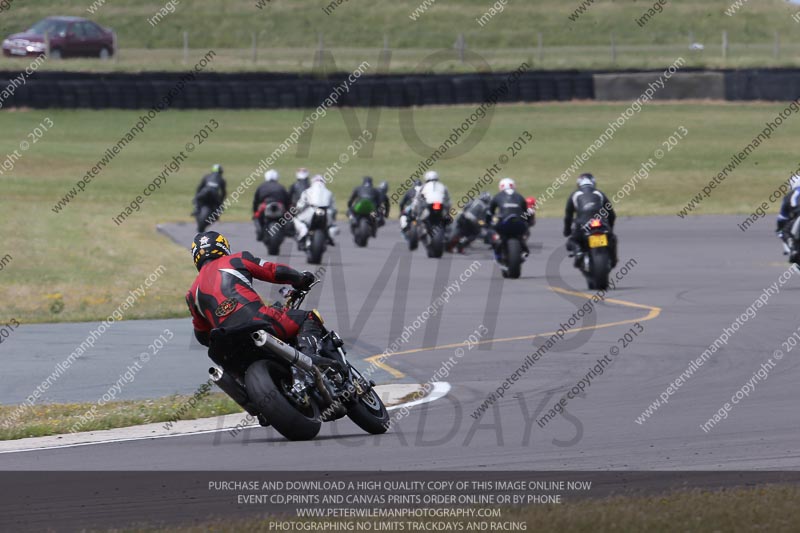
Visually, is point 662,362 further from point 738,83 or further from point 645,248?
point 738,83

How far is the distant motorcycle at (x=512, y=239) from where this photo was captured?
824 inches

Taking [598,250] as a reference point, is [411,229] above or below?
below

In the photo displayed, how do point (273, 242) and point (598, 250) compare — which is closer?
point (598, 250)

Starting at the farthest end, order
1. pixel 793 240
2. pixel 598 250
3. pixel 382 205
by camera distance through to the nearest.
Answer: pixel 382 205, pixel 793 240, pixel 598 250

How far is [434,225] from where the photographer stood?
2488 cm

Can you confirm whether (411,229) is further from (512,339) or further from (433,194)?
(512,339)

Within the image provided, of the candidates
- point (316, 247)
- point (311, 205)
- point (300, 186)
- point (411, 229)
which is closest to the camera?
point (316, 247)

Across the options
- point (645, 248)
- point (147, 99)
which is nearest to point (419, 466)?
point (645, 248)

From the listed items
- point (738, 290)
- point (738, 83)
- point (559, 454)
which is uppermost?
point (559, 454)

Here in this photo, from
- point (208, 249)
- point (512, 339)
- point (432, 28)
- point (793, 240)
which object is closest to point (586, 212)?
point (793, 240)

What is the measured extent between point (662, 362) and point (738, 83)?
35933 millimetres

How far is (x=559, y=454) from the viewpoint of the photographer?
28.8ft

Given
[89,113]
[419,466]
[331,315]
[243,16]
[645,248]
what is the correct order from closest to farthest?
[419,466]
[331,315]
[645,248]
[89,113]
[243,16]

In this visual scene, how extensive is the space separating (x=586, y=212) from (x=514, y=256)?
1786 millimetres
